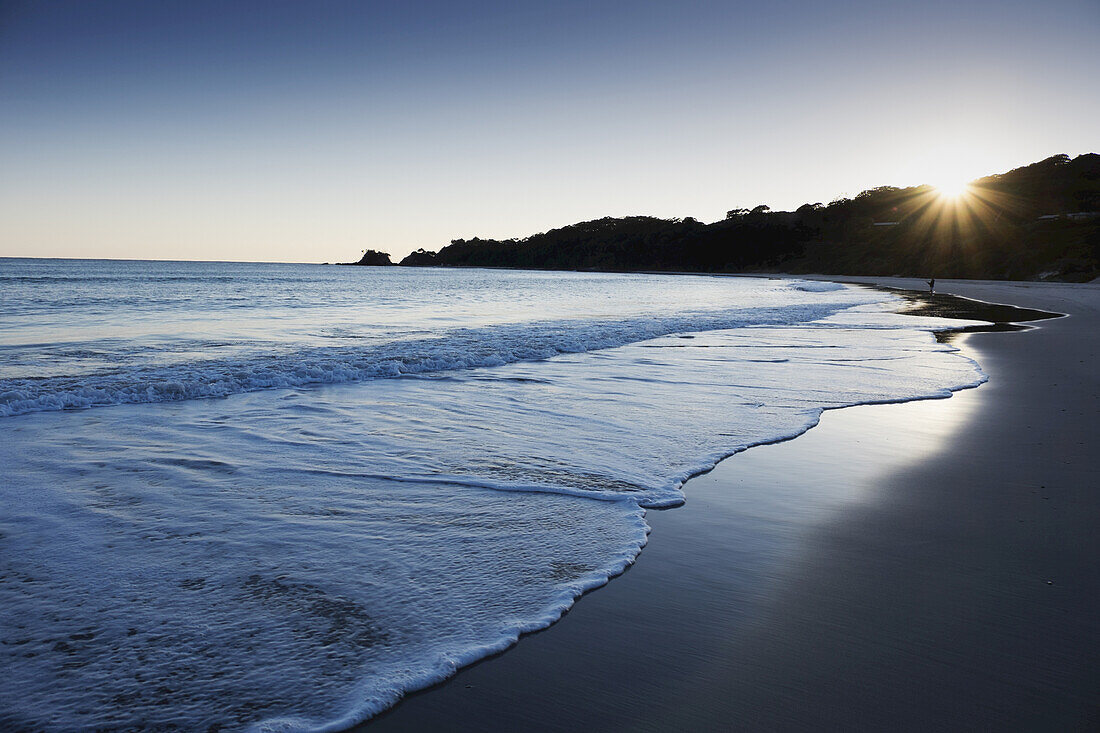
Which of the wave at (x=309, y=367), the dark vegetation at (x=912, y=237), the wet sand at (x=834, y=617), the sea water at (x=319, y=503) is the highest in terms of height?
the dark vegetation at (x=912, y=237)

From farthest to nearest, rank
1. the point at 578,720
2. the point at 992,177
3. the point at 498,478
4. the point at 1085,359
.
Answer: the point at 992,177
the point at 1085,359
the point at 498,478
the point at 578,720

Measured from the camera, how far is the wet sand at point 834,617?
2.08m

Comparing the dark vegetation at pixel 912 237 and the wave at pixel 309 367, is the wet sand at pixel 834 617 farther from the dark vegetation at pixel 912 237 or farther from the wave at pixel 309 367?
the dark vegetation at pixel 912 237

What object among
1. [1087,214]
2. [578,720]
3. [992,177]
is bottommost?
[578,720]

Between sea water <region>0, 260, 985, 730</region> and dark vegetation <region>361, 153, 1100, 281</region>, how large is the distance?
57.0 m

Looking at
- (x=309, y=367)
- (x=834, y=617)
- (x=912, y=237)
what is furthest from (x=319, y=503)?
(x=912, y=237)

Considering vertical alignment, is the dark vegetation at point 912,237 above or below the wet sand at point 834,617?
above

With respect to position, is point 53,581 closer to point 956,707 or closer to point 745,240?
point 956,707

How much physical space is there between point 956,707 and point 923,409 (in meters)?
5.65

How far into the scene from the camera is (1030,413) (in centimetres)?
666

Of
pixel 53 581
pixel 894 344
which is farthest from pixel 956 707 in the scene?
pixel 894 344

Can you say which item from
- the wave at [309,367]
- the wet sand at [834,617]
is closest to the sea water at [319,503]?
the wave at [309,367]

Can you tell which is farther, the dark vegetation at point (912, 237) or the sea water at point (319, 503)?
the dark vegetation at point (912, 237)

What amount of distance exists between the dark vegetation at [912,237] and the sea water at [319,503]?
187ft
